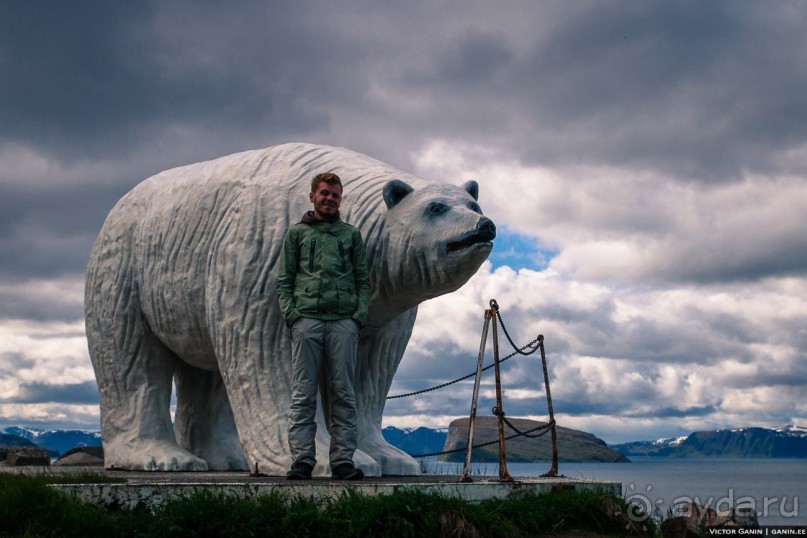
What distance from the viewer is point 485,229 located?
7.44m

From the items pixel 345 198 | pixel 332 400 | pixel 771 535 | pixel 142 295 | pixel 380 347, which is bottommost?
pixel 771 535

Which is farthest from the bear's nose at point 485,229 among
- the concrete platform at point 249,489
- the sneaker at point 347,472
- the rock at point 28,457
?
the rock at point 28,457

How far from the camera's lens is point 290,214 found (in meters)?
8.26

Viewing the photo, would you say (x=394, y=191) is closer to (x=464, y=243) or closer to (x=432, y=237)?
(x=432, y=237)

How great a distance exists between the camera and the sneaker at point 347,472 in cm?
691

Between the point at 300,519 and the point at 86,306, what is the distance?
603 centimetres

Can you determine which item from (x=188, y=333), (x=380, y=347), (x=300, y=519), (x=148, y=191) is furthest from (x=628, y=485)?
(x=148, y=191)

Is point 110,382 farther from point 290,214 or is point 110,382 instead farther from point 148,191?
point 290,214

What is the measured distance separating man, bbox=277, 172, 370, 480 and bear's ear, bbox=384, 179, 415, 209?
68 cm

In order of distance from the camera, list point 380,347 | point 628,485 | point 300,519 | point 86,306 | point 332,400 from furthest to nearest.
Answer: point 86,306
point 380,347
point 628,485
point 332,400
point 300,519

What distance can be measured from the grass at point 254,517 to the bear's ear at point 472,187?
3424mm

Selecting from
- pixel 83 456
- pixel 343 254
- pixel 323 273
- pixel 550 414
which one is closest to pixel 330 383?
pixel 323 273

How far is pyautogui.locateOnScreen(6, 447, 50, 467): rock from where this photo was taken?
11.8 m

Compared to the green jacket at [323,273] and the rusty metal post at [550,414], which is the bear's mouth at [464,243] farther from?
the rusty metal post at [550,414]
